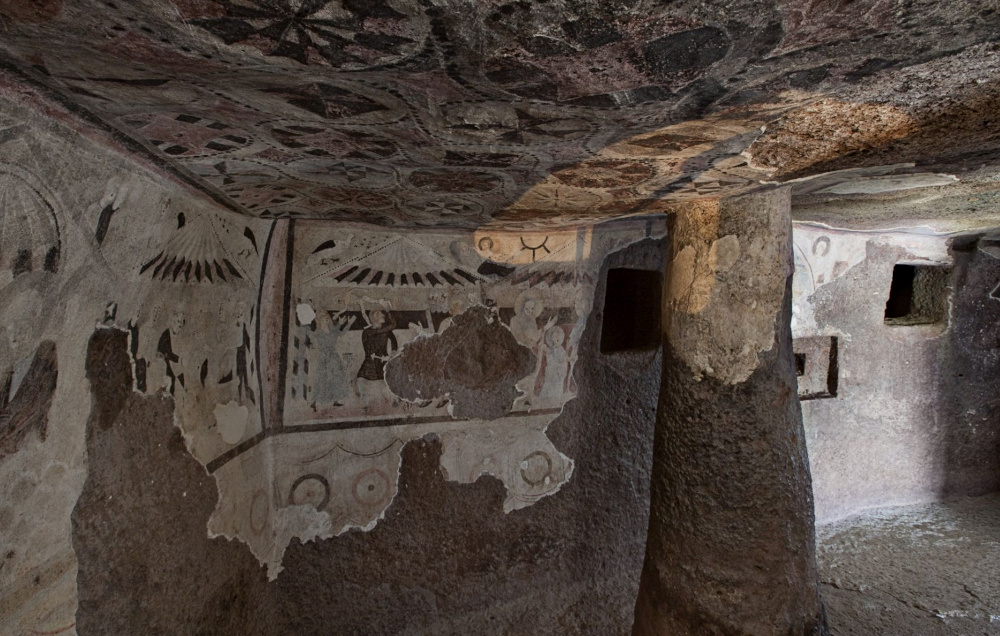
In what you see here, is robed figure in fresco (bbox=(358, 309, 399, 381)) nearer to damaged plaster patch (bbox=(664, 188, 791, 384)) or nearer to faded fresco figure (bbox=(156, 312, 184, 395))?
faded fresco figure (bbox=(156, 312, 184, 395))

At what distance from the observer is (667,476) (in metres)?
2.22

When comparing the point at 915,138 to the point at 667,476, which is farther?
the point at 667,476

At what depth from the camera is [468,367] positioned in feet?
9.97

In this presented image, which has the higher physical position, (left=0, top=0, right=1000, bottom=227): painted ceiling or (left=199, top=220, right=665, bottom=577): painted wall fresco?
(left=0, top=0, right=1000, bottom=227): painted ceiling

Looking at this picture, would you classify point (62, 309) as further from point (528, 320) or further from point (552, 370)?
point (552, 370)

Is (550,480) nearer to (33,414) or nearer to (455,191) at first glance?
(455,191)

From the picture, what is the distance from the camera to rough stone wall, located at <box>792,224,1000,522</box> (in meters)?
3.95

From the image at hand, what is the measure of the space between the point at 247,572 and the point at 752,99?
2598 mm

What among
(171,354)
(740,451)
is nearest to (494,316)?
(740,451)

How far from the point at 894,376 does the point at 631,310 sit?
2318 mm

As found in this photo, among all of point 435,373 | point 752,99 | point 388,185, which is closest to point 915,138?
point 752,99

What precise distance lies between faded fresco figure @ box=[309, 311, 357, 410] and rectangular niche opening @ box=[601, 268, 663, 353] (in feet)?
5.06

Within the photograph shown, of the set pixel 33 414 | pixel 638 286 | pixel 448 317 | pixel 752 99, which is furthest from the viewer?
pixel 638 286

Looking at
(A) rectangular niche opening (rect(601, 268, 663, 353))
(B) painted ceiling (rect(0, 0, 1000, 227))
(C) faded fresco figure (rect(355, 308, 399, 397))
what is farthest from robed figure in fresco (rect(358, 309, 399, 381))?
(A) rectangular niche opening (rect(601, 268, 663, 353))
